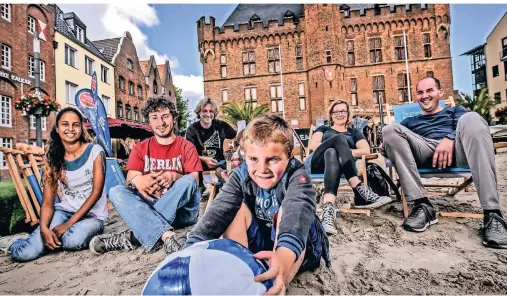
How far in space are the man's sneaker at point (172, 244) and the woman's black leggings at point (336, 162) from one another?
140cm

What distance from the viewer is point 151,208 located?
7.69 feet

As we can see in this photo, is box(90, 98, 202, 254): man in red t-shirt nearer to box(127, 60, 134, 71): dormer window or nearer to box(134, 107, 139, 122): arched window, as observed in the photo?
box(134, 107, 139, 122): arched window

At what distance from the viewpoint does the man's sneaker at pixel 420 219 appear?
240cm

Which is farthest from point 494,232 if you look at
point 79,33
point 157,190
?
point 79,33

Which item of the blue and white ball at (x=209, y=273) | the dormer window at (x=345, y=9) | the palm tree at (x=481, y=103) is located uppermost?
the dormer window at (x=345, y=9)

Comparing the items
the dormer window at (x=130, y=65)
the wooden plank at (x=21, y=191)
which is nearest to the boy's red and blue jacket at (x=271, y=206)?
the wooden plank at (x=21, y=191)

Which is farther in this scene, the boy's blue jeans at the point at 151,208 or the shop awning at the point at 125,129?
the shop awning at the point at 125,129

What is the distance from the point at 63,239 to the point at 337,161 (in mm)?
2485

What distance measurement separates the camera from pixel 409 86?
2303 centimetres

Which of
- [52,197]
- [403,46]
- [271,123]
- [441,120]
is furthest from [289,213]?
[403,46]

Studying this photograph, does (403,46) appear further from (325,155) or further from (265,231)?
(265,231)

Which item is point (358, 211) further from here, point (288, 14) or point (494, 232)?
point (288, 14)

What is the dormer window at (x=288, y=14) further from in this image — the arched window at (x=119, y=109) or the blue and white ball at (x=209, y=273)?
the blue and white ball at (x=209, y=273)

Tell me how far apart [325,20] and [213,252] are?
80.8 ft
